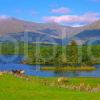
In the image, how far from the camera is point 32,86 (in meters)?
25.0

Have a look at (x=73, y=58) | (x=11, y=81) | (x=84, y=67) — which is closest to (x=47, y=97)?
(x=11, y=81)

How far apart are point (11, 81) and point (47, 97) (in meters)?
7.38

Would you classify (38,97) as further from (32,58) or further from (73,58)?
Result: (32,58)

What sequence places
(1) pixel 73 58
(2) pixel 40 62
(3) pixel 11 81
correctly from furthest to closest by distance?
(2) pixel 40 62
(1) pixel 73 58
(3) pixel 11 81

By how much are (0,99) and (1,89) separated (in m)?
3.75

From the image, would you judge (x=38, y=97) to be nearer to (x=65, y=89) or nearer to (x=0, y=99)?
(x=0, y=99)

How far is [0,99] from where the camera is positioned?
19.5m

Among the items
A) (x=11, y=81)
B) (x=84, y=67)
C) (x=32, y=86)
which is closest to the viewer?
(x=32, y=86)

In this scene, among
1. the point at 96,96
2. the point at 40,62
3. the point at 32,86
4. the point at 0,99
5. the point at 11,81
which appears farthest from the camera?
the point at 40,62

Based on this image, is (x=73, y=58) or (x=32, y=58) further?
(x=32, y=58)

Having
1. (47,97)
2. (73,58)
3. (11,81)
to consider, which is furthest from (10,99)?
(73,58)

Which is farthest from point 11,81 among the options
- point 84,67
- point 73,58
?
point 73,58

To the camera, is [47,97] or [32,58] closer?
[47,97]

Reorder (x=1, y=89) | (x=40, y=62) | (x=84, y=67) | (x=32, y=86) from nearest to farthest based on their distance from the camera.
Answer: (x=1, y=89), (x=32, y=86), (x=84, y=67), (x=40, y=62)
